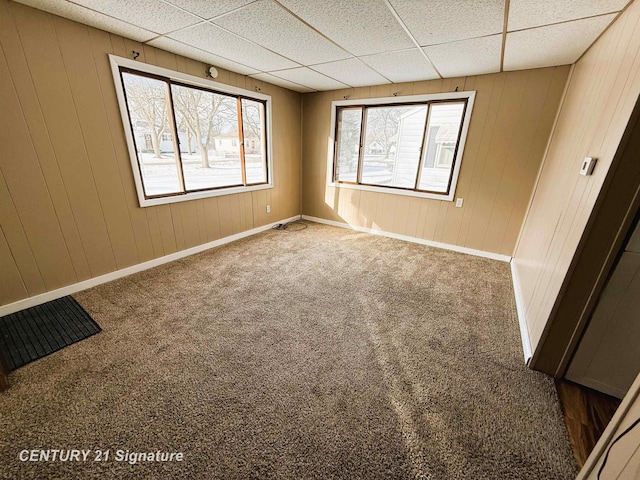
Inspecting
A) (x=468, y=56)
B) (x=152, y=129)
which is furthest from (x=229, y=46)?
(x=468, y=56)

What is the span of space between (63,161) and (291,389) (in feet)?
A: 8.51

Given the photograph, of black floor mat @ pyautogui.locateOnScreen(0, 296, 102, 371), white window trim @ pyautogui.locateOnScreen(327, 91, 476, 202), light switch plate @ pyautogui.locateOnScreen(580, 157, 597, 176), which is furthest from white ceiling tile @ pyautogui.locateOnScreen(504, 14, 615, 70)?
black floor mat @ pyautogui.locateOnScreen(0, 296, 102, 371)

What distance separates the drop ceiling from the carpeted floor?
223cm

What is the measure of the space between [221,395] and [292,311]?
88cm

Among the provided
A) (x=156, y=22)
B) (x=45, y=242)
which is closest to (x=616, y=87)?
(x=156, y=22)

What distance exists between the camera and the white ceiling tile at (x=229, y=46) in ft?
7.00

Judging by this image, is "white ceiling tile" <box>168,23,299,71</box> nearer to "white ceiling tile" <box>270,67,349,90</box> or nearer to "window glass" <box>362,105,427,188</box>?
"white ceiling tile" <box>270,67,349,90</box>

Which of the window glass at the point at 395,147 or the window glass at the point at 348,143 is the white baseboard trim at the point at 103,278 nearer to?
the window glass at the point at 348,143

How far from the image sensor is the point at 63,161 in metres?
2.12

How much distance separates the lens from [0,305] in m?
1.98

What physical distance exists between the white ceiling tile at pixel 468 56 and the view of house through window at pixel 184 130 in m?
2.44

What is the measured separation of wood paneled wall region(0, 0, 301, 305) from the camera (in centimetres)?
186

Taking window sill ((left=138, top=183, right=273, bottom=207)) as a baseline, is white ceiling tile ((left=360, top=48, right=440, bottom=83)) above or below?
above

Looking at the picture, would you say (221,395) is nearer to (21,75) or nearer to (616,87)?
(21,75)
